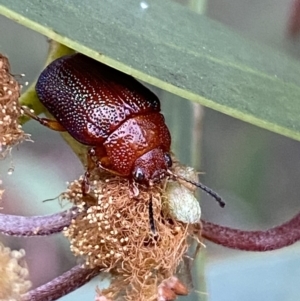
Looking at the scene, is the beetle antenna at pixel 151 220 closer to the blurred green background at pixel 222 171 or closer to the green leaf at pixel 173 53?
the green leaf at pixel 173 53

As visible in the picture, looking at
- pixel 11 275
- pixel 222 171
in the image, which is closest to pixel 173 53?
pixel 11 275

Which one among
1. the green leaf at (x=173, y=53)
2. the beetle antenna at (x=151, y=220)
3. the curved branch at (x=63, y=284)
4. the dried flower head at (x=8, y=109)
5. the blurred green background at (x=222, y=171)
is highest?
the green leaf at (x=173, y=53)

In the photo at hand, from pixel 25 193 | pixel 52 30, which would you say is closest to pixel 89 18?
pixel 52 30

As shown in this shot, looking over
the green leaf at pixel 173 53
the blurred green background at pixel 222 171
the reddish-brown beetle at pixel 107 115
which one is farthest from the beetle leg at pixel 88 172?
the blurred green background at pixel 222 171

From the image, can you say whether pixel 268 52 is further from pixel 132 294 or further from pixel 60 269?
pixel 60 269

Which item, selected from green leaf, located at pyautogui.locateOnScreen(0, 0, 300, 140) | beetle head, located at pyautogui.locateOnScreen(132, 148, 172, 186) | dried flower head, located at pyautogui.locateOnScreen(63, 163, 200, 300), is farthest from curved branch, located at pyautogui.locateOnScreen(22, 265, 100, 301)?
green leaf, located at pyautogui.locateOnScreen(0, 0, 300, 140)

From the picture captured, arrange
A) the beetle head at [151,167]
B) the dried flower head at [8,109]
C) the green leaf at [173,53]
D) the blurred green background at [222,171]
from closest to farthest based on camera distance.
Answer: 1. the green leaf at [173,53]
2. the dried flower head at [8,109]
3. the beetle head at [151,167]
4. the blurred green background at [222,171]

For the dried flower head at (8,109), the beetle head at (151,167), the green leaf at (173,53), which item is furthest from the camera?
the beetle head at (151,167)
